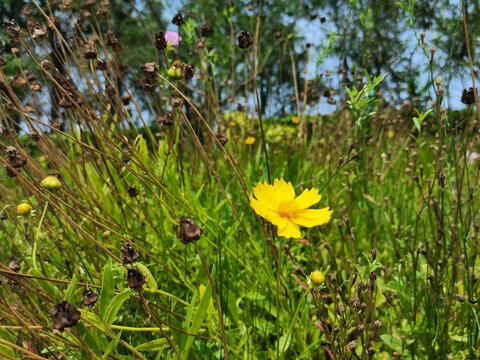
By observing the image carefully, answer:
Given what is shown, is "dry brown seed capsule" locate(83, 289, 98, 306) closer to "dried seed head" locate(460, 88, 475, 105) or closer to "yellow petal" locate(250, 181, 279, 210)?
"yellow petal" locate(250, 181, 279, 210)

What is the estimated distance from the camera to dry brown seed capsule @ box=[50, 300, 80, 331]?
0.41 metres

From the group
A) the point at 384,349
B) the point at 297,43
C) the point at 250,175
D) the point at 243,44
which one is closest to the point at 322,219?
the point at 243,44

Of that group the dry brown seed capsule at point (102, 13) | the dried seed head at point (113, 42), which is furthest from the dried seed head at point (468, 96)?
the dry brown seed capsule at point (102, 13)

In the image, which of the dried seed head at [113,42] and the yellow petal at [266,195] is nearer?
the yellow petal at [266,195]

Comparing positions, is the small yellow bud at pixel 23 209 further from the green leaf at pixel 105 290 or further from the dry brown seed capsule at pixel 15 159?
the green leaf at pixel 105 290

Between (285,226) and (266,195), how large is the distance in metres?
0.09

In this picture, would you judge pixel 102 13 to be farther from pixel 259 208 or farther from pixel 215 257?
pixel 259 208

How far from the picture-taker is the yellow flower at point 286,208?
540 mm

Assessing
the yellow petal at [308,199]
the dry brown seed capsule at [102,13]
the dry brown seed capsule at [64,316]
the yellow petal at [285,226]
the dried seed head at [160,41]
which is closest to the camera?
the dry brown seed capsule at [64,316]

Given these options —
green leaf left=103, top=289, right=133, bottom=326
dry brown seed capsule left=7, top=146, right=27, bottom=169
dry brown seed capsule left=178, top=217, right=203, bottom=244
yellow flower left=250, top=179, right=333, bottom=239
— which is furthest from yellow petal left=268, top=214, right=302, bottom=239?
dry brown seed capsule left=7, top=146, right=27, bottom=169

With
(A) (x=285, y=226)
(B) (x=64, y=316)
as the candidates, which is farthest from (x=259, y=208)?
(B) (x=64, y=316)

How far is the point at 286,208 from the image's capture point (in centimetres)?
60

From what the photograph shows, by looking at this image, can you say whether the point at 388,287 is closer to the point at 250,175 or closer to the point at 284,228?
the point at 284,228

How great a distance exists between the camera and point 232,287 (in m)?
0.92
